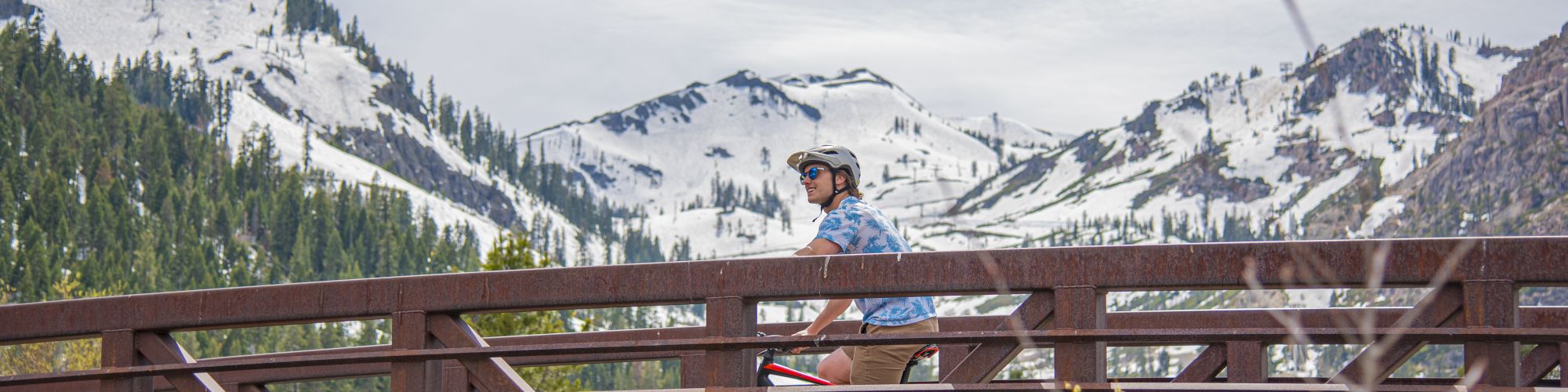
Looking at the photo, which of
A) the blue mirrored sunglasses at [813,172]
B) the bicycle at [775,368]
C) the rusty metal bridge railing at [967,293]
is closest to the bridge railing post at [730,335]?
the rusty metal bridge railing at [967,293]

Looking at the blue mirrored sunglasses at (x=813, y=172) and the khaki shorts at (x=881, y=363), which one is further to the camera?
the blue mirrored sunglasses at (x=813, y=172)

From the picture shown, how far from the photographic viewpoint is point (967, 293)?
5.90 metres

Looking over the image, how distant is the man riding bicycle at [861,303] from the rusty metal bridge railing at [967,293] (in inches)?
9.4

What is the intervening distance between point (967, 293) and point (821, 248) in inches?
28.2

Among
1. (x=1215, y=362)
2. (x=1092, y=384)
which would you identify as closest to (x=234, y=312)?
(x=1092, y=384)

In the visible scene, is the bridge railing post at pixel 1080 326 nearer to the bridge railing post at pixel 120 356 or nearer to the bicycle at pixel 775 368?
the bicycle at pixel 775 368

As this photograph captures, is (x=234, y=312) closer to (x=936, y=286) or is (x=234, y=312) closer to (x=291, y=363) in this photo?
(x=291, y=363)

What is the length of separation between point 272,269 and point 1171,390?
18732cm

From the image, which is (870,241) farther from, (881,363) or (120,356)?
(120,356)

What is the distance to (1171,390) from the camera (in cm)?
566

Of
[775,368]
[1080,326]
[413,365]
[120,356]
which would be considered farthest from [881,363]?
[120,356]

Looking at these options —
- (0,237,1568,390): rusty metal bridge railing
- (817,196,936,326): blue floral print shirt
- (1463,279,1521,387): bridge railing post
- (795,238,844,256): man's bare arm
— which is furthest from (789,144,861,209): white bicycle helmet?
(1463,279,1521,387): bridge railing post

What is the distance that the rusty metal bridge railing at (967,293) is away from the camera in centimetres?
540

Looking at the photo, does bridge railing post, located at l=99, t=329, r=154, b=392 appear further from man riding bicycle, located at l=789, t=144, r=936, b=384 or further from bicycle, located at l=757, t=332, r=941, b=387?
man riding bicycle, located at l=789, t=144, r=936, b=384
